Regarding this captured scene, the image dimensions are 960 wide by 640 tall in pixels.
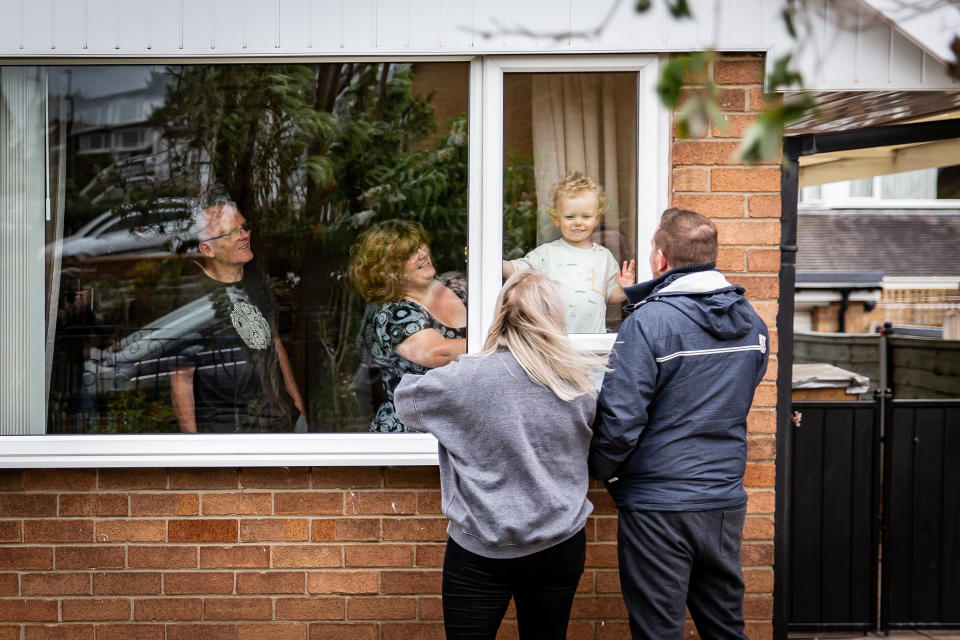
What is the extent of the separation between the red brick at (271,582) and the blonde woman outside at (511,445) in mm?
1100

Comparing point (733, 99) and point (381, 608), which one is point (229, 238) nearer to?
point (381, 608)

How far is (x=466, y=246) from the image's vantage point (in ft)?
11.5

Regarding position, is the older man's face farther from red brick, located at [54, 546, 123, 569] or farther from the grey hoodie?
the grey hoodie

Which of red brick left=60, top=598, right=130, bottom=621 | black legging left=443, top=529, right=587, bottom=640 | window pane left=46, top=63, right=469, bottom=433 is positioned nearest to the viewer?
black legging left=443, top=529, right=587, bottom=640

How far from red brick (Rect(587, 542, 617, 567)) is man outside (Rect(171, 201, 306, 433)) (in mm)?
1288

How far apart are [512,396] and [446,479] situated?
352 mm

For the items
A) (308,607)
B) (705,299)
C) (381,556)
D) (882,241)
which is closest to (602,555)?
(381,556)

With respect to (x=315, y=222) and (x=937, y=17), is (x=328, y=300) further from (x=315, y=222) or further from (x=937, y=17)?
(x=937, y=17)

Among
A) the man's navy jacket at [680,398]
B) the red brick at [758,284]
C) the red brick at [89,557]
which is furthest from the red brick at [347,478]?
the red brick at [758,284]

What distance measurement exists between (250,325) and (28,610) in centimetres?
142

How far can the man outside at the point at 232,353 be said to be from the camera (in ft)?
11.8

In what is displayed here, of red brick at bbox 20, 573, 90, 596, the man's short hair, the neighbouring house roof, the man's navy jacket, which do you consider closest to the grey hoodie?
the man's navy jacket

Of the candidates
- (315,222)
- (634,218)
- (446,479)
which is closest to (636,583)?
(446,479)

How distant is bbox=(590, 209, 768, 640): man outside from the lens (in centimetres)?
262
